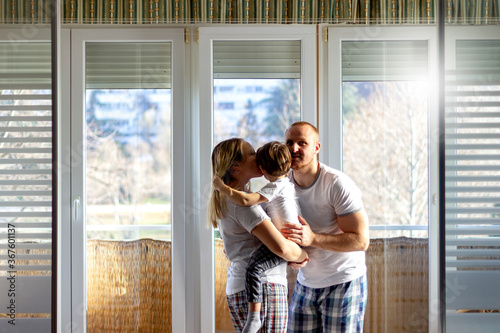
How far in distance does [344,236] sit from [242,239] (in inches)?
16.4

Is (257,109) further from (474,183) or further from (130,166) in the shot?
(474,183)

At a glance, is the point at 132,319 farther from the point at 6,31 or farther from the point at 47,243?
the point at 6,31

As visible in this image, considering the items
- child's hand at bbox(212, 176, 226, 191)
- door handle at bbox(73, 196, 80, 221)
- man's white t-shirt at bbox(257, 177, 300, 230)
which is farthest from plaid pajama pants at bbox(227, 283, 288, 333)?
door handle at bbox(73, 196, 80, 221)

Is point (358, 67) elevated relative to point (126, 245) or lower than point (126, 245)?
elevated

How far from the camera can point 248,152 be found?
181 cm

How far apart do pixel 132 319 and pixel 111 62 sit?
1.61 metres

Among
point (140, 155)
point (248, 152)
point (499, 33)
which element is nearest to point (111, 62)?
point (140, 155)

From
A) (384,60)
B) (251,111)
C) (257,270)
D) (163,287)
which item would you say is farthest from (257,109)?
(257,270)

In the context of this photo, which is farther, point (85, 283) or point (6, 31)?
point (85, 283)

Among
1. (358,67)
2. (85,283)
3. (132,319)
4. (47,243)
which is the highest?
(358,67)

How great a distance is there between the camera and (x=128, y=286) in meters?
2.99

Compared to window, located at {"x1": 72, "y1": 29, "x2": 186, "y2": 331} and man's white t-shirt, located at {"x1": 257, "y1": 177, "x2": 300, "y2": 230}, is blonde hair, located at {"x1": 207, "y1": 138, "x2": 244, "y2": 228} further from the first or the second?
window, located at {"x1": 72, "y1": 29, "x2": 186, "y2": 331}

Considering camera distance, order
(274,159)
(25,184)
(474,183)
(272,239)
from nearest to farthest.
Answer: (474,183)
(25,184)
(272,239)
(274,159)

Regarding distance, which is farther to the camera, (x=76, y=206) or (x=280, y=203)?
(x=76, y=206)
